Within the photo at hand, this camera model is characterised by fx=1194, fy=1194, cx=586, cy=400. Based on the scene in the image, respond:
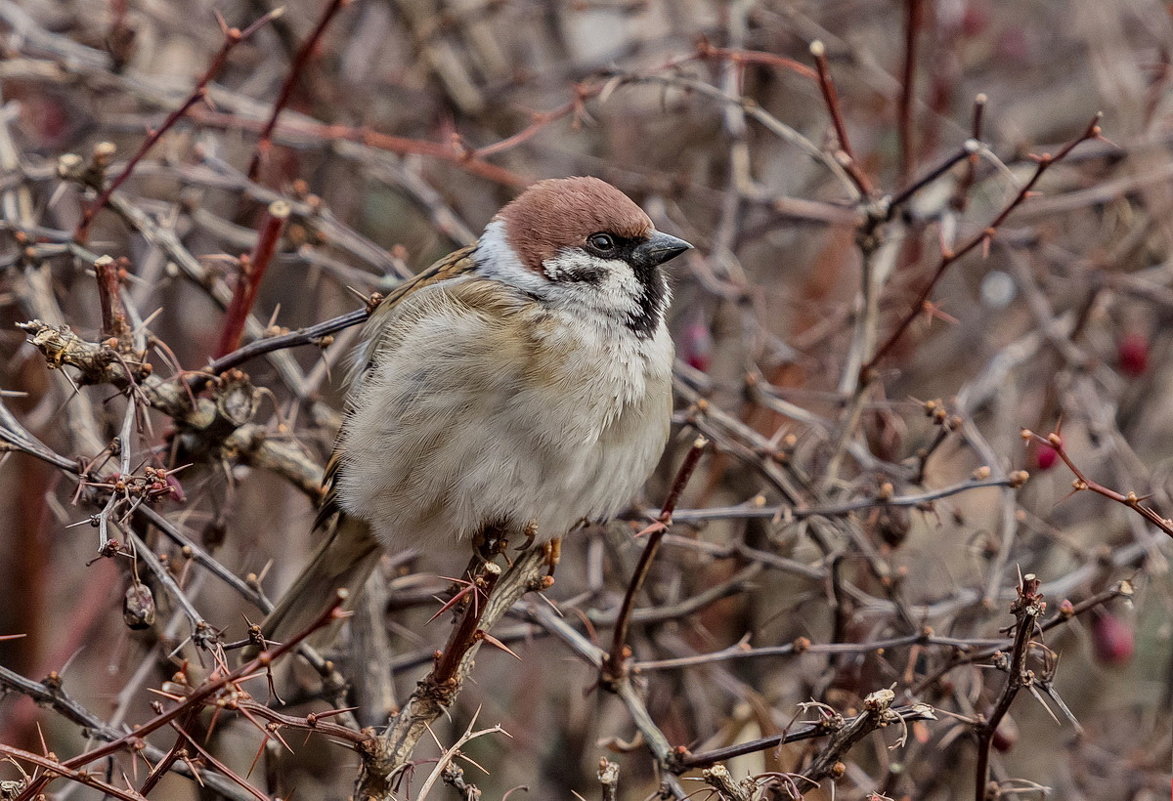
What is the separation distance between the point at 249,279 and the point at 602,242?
0.85 metres

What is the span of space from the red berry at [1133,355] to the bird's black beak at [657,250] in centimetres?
192

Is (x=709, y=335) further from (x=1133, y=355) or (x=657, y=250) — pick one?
(x=1133, y=355)

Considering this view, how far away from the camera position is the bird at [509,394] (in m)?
2.61

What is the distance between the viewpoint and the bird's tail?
2.95 m

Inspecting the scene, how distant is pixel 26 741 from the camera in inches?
151

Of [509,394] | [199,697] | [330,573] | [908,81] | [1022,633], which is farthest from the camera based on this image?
[908,81]

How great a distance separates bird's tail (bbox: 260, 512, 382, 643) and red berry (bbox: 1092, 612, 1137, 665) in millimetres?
2039

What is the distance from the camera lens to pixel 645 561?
2252mm

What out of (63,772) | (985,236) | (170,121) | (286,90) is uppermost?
(985,236)

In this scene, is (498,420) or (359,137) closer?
(498,420)

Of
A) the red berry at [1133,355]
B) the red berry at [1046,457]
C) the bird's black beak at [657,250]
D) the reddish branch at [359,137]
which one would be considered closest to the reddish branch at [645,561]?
the bird's black beak at [657,250]

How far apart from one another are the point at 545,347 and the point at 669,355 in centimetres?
37

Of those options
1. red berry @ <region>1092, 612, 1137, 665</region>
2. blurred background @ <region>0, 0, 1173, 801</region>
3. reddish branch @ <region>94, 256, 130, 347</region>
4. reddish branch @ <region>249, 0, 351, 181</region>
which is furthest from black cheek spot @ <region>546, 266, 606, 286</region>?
red berry @ <region>1092, 612, 1137, 665</region>

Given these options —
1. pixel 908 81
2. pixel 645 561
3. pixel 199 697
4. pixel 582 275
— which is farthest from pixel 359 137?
pixel 199 697
